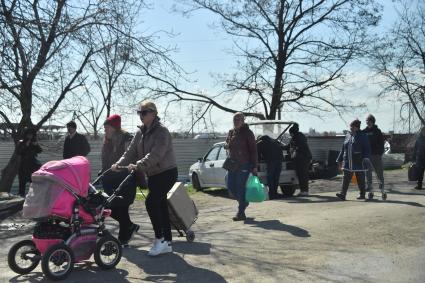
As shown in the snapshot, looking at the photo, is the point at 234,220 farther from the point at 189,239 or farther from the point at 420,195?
the point at 420,195

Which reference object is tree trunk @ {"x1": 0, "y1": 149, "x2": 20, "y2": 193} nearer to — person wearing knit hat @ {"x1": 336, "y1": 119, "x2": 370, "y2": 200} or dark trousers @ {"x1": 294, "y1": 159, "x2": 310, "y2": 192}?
dark trousers @ {"x1": 294, "y1": 159, "x2": 310, "y2": 192}

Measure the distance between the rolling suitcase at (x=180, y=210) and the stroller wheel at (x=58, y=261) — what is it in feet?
5.86

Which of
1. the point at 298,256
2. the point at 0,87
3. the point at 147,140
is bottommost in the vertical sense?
the point at 298,256

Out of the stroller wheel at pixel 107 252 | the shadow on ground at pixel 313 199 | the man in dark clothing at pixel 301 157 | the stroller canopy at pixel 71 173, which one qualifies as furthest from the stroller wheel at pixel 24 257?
the man in dark clothing at pixel 301 157

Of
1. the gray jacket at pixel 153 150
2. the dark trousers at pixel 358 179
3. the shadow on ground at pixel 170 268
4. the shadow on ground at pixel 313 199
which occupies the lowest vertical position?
the shadow on ground at pixel 170 268

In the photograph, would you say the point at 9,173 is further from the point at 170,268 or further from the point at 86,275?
the point at 170,268

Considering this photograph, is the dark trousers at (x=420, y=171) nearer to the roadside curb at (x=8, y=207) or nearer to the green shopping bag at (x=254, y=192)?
the green shopping bag at (x=254, y=192)

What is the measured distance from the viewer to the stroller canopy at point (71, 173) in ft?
18.6

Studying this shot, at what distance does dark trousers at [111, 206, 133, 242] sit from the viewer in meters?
7.11

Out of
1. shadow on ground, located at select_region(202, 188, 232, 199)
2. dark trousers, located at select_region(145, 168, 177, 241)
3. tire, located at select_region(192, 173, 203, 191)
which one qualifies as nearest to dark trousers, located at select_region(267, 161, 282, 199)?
shadow on ground, located at select_region(202, 188, 232, 199)

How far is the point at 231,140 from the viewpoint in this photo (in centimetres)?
946

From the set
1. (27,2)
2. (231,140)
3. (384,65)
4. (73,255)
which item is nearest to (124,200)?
(73,255)

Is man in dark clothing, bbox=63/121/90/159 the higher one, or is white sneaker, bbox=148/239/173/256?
man in dark clothing, bbox=63/121/90/159

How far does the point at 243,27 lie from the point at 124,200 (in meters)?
16.3
